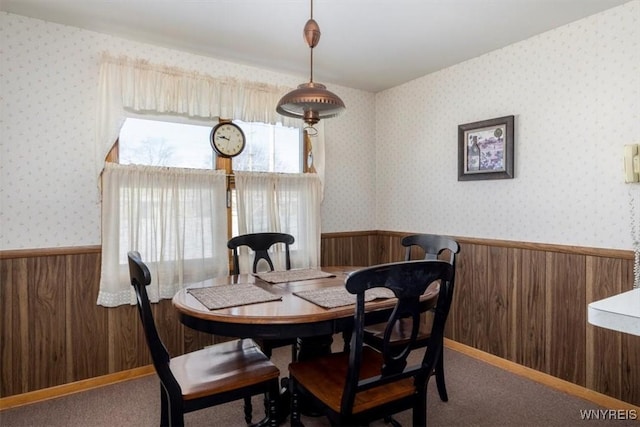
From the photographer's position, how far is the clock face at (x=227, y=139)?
10.0 feet

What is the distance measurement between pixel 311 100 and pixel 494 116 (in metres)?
1.82

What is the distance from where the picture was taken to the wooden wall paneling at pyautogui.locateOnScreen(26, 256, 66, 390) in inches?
95.3

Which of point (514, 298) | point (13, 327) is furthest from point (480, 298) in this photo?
point (13, 327)

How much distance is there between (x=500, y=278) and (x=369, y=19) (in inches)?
83.3

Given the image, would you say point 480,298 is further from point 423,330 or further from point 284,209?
point 284,209

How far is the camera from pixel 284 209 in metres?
3.36

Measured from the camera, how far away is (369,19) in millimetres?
2473

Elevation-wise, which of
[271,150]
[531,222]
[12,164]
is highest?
[271,150]

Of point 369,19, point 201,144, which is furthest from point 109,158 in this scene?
point 369,19

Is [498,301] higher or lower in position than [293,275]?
lower

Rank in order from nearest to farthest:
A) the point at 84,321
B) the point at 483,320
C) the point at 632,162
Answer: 1. the point at 632,162
2. the point at 84,321
3. the point at 483,320

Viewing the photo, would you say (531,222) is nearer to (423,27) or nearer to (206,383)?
(423,27)

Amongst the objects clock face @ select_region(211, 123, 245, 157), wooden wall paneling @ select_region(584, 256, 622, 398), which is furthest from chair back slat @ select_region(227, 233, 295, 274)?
wooden wall paneling @ select_region(584, 256, 622, 398)

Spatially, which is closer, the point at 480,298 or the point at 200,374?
the point at 200,374
